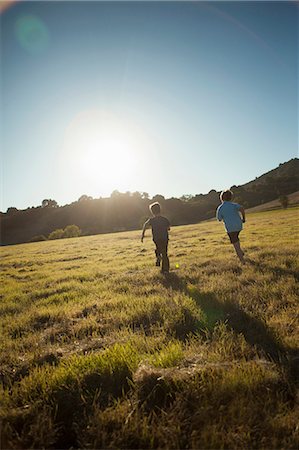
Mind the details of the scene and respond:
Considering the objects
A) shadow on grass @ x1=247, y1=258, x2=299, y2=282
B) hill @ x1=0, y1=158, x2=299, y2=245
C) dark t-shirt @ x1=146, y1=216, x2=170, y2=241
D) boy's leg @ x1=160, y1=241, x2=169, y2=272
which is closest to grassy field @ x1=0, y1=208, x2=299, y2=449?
shadow on grass @ x1=247, y1=258, x2=299, y2=282

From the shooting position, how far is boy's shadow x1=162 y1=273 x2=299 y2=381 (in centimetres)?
373

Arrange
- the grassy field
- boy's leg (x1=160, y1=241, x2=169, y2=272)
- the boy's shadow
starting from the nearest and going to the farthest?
the grassy field
the boy's shadow
boy's leg (x1=160, y1=241, x2=169, y2=272)

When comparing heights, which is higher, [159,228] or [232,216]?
[232,216]

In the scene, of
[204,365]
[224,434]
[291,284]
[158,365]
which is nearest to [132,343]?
[158,365]

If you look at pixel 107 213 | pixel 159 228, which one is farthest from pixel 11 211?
pixel 159 228

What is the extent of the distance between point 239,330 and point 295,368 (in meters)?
1.34

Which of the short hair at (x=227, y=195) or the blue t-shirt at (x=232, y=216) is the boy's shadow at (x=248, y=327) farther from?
the short hair at (x=227, y=195)

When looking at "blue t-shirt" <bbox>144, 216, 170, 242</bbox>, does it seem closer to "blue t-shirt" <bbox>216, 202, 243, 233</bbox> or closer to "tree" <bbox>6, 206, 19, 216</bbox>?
"blue t-shirt" <bbox>216, 202, 243, 233</bbox>

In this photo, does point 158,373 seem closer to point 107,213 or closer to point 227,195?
point 227,195

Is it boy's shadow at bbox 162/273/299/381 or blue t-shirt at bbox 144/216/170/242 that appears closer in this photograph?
boy's shadow at bbox 162/273/299/381

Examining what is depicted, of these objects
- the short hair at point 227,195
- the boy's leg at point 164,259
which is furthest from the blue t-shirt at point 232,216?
the boy's leg at point 164,259

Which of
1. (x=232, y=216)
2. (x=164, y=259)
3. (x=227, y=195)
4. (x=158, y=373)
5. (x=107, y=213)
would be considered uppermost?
(x=107, y=213)

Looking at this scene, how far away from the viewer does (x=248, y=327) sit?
4.93 meters

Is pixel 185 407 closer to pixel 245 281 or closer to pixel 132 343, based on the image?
pixel 132 343
